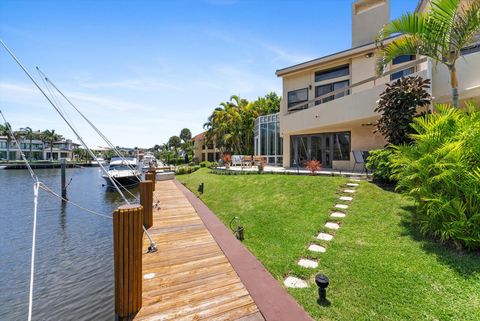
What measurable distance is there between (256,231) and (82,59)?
8182 millimetres

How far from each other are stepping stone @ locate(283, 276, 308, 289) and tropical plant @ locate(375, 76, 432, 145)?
24.7ft

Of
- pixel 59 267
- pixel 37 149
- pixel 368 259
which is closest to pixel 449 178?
pixel 368 259

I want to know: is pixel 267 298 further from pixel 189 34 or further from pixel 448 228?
pixel 189 34

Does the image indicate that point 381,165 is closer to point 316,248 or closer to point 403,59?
point 316,248

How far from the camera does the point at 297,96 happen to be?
17938 mm

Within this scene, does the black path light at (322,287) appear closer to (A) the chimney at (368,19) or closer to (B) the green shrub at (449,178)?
(B) the green shrub at (449,178)

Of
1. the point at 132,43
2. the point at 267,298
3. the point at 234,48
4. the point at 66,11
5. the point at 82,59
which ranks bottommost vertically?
the point at 267,298

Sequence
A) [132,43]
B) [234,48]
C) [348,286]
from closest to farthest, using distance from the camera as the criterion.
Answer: [348,286], [132,43], [234,48]

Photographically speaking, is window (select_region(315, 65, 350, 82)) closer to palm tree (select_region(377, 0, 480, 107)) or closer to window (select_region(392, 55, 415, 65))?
window (select_region(392, 55, 415, 65))

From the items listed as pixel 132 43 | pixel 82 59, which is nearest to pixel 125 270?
pixel 82 59

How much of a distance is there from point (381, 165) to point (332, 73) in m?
9.72

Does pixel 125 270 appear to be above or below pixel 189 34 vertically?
below

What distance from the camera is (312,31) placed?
12.9 m

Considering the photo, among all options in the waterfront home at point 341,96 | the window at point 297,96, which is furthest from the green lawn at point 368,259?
the window at point 297,96
